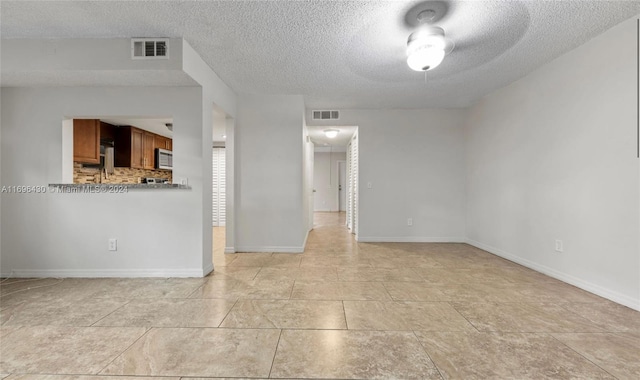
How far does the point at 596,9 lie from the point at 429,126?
276 centimetres

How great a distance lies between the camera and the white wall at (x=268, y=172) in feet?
13.3

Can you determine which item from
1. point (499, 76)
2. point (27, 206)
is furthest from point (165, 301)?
point (499, 76)

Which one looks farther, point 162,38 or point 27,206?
point 27,206

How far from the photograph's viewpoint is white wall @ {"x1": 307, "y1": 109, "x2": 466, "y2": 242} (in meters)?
4.80

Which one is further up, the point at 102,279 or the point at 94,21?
the point at 94,21

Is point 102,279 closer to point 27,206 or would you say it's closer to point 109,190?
point 109,190

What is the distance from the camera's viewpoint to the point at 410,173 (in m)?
4.83

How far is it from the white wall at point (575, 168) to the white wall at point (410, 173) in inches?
33.4

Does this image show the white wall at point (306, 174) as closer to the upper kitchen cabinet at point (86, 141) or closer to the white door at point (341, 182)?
the upper kitchen cabinet at point (86, 141)

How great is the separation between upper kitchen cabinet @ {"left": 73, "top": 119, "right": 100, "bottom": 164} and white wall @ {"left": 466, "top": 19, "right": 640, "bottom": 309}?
6.28 m

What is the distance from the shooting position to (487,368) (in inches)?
56.5

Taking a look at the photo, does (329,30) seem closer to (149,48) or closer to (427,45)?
(427,45)

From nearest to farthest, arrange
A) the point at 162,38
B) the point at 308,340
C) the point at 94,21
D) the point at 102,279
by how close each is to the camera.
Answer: the point at 308,340 → the point at 94,21 → the point at 162,38 → the point at 102,279

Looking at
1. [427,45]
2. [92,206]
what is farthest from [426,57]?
[92,206]
